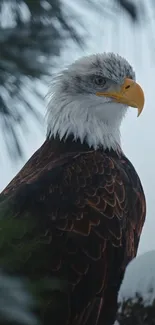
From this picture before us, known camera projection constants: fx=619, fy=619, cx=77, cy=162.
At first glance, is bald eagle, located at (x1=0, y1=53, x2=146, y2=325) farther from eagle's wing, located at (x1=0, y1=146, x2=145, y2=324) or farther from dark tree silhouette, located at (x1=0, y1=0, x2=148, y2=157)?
dark tree silhouette, located at (x1=0, y1=0, x2=148, y2=157)

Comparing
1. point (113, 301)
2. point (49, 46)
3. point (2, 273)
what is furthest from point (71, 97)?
point (2, 273)

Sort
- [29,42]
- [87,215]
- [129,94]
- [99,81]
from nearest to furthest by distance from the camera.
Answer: [29,42] → [87,215] → [129,94] → [99,81]

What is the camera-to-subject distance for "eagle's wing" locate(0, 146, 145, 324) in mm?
1956

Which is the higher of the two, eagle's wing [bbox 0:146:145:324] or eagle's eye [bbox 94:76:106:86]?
eagle's eye [bbox 94:76:106:86]

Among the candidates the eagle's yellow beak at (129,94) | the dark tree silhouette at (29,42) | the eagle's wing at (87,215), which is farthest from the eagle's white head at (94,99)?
the dark tree silhouette at (29,42)

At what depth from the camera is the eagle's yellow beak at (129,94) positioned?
2.50 m

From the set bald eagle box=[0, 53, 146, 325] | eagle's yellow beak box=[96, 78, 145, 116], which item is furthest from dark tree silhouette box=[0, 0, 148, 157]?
eagle's yellow beak box=[96, 78, 145, 116]

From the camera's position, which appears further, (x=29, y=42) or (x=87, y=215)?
(x=87, y=215)

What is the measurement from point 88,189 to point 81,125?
53 centimetres

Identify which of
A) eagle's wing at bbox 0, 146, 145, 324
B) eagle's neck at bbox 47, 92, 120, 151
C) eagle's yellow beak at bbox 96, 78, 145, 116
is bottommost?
eagle's wing at bbox 0, 146, 145, 324

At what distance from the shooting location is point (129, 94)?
8.40 feet

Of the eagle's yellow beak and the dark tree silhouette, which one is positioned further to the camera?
the eagle's yellow beak

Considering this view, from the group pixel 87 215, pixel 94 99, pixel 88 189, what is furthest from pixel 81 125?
pixel 87 215

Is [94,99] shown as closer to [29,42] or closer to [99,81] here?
[99,81]
